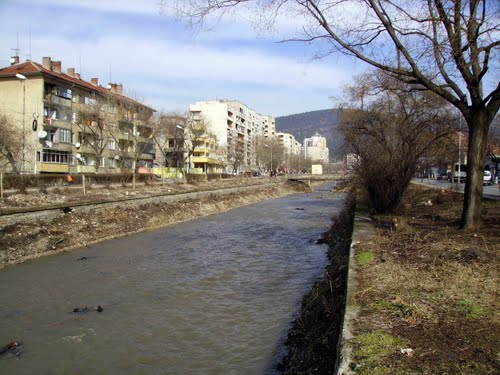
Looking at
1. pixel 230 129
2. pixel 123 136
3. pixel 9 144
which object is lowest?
pixel 9 144

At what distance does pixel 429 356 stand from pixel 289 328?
4.64 m

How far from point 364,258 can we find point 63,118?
5005 centimetres

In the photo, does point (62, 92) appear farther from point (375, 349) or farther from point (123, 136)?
point (375, 349)

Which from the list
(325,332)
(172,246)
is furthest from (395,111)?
(325,332)

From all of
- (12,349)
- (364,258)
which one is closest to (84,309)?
(12,349)

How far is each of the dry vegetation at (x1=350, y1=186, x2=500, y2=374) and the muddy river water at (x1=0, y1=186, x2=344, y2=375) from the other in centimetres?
227

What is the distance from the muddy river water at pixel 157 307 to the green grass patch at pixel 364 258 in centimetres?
200

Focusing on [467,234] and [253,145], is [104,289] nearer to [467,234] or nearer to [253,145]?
[467,234]

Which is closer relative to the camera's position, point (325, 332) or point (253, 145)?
point (325, 332)

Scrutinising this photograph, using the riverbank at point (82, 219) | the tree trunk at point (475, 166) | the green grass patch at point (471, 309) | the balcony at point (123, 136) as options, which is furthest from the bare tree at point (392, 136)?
the balcony at point (123, 136)

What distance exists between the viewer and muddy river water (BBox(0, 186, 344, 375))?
7230mm

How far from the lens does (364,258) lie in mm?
8352

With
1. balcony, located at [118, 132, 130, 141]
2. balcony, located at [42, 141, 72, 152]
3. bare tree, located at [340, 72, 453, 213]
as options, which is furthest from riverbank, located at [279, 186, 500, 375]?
balcony, located at [118, 132, 130, 141]

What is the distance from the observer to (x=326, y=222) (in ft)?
91.2
